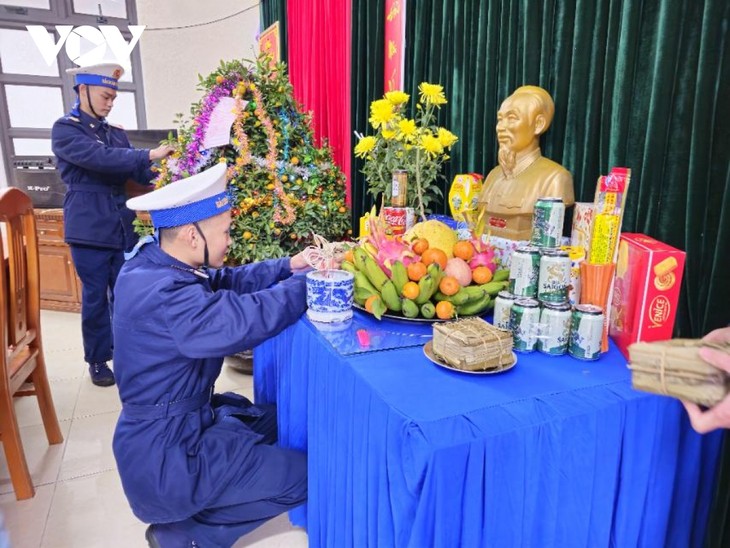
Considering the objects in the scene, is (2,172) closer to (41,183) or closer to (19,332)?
(41,183)

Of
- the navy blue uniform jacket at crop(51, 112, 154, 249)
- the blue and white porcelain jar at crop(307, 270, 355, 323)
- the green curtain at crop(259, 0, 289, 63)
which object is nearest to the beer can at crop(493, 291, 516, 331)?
the blue and white porcelain jar at crop(307, 270, 355, 323)

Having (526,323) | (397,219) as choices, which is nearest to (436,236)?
(397,219)

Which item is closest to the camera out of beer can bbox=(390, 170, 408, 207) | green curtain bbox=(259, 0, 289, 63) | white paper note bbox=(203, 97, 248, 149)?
beer can bbox=(390, 170, 408, 207)

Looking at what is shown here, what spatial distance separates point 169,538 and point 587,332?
119 cm

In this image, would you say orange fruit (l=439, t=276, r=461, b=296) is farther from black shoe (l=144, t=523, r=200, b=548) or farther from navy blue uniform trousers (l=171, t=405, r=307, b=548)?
black shoe (l=144, t=523, r=200, b=548)

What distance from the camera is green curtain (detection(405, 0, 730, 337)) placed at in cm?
126

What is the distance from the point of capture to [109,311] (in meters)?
2.88

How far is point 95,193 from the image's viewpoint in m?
2.80

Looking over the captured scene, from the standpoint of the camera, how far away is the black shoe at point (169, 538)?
136 cm

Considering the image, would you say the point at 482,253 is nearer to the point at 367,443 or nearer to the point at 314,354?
the point at 314,354

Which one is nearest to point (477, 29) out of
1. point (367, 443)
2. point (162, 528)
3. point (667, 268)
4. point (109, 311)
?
point (667, 268)

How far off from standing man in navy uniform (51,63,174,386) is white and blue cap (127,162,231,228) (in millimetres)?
1536

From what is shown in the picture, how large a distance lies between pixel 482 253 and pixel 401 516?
2.66 ft

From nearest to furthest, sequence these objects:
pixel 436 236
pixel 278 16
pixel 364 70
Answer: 1. pixel 436 236
2. pixel 364 70
3. pixel 278 16
